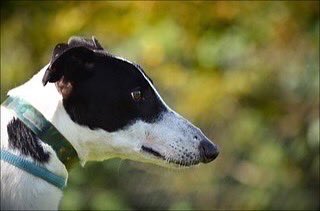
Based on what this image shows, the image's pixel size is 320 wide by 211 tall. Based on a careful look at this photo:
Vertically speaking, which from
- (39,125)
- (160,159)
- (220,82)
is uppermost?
(39,125)

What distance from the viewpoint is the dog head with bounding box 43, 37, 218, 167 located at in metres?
2.53

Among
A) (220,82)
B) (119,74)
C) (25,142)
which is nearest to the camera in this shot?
(25,142)

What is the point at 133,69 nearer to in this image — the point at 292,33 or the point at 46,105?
the point at 46,105

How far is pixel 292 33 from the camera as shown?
17.8 ft

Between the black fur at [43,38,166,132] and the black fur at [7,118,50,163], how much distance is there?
108 millimetres

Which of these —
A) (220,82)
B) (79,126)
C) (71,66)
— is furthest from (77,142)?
(220,82)

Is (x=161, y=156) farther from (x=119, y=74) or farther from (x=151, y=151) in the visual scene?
(x=119, y=74)

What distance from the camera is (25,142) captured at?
2.45 m

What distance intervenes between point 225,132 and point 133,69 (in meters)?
2.81

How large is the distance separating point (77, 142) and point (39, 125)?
106 mm

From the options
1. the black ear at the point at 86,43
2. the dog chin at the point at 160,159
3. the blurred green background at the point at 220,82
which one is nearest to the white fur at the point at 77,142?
the dog chin at the point at 160,159

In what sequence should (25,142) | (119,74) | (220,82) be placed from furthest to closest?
1. (220,82)
2. (119,74)
3. (25,142)

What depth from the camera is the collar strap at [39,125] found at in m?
2.45

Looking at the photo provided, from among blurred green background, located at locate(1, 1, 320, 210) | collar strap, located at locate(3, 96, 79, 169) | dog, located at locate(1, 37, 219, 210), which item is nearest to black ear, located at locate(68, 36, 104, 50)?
dog, located at locate(1, 37, 219, 210)
